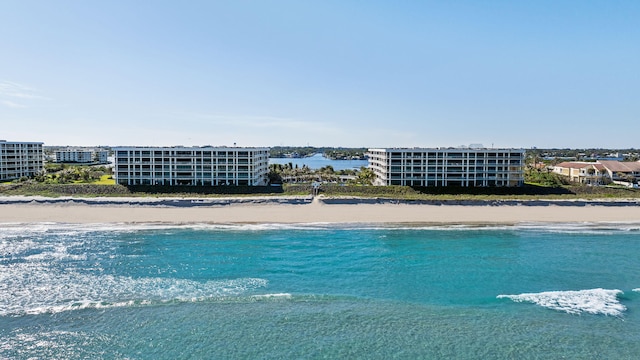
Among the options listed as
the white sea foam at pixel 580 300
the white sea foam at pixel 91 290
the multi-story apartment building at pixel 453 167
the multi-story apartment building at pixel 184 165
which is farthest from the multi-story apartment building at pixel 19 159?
the white sea foam at pixel 580 300

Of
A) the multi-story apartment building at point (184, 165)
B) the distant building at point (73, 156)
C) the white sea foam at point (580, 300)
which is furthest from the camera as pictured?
the distant building at point (73, 156)

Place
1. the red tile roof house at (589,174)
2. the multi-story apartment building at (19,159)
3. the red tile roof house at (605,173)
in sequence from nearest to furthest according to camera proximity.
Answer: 1. the red tile roof house at (589,174)
2. the red tile roof house at (605,173)
3. the multi-story apartment building at (19,159)

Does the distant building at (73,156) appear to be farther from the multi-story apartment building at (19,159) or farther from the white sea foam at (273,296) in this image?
the white sea foam at (273,296)

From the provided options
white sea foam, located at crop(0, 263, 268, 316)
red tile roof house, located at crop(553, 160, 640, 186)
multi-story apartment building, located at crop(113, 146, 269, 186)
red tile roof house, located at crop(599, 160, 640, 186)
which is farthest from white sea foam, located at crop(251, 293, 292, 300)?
red tile roof house, located at crop(599, 160, 640, 186)

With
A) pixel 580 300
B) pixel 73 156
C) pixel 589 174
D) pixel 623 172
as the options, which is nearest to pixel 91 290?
pixel 580 300

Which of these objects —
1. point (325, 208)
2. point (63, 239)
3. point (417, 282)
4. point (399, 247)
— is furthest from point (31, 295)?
point (325, 208)

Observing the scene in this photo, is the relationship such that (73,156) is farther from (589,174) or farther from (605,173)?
(605,173)
